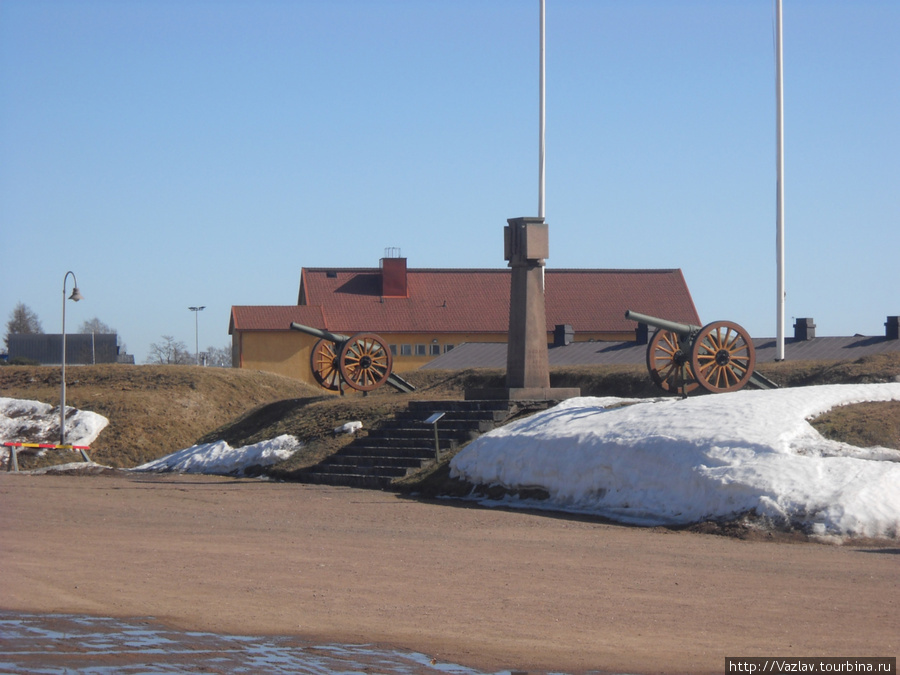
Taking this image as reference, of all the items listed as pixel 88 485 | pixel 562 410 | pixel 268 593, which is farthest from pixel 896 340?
pixel 268 593

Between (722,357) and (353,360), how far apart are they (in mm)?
12896

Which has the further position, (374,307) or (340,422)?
(374,307)

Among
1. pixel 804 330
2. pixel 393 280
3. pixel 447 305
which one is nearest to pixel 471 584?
pixel 804 330

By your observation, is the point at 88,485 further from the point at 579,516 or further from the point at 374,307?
the point at 374,307

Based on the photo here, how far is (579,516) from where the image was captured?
15648 millimetres

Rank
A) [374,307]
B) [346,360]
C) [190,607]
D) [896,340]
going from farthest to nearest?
[374,307] → [896,340] → [346,360] → [190,607]

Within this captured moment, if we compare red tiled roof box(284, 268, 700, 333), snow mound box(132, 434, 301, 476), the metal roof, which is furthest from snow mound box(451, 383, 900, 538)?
red tiled roof box(284, 268, 700, 333)

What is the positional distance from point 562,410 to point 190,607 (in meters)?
13.0

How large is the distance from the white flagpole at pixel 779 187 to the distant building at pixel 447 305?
26825 mm

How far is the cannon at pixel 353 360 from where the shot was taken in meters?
30.9

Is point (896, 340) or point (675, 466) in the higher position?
point (896, 340)

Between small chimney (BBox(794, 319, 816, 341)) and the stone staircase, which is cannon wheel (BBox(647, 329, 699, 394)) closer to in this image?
the stone staircase

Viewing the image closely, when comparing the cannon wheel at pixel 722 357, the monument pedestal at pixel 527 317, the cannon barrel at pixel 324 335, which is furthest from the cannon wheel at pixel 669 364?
the cannon barrel at pixel 324 335

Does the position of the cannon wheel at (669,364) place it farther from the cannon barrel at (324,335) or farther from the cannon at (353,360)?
the cannon barrel at (324,335)
